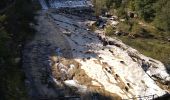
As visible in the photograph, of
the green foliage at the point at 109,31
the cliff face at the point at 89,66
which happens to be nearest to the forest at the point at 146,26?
the green foliage at the point at 109,31

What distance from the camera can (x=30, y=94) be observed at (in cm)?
3266

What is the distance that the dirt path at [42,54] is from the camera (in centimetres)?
3403

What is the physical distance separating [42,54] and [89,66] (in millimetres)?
5351

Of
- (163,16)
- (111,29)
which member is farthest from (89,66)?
(163,16)

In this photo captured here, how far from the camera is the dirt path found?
112 feet

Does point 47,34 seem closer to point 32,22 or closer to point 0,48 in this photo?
point 32,22

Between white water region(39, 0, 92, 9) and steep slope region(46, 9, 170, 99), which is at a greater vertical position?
white water region(39, 0, 92, 9)

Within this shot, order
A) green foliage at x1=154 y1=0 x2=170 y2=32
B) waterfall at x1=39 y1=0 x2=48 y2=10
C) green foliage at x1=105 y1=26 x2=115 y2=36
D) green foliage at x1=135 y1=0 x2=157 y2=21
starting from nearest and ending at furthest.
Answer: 1. green foliage at x1=154 y1=0 x2=170 y2=32
2. green foliage at x1=105 y1=26 x2=115 y2=36
3. green foliage at x1=135 y1=0 x2=157 y2=21
4. waterfall at x1=39 y1=0 x2=48 y2=10

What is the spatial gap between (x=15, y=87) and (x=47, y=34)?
64.3 feet

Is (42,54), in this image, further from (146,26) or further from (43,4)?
(43,4)

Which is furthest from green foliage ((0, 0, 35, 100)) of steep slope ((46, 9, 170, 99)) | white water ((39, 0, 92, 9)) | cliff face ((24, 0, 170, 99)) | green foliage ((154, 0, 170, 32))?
green foliage ((154, 0, 170, 32))

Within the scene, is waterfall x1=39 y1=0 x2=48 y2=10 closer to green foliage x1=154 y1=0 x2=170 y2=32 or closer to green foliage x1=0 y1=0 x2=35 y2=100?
green foliage x1=0 y1=0 x2=35 y2=100

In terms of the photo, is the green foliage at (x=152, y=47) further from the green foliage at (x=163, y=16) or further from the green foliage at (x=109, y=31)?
the green foliage at (x=163, y=16)

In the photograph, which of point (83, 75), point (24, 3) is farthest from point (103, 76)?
point (24, 3)
